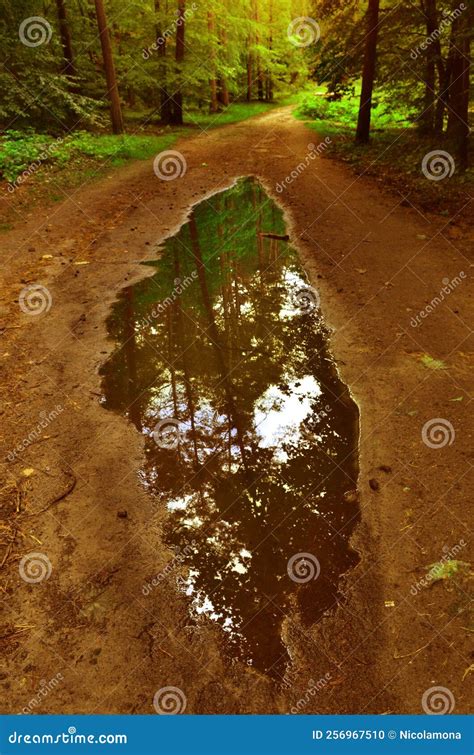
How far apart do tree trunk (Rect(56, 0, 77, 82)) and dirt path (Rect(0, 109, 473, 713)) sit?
705 inches

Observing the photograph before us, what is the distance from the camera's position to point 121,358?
5625mm

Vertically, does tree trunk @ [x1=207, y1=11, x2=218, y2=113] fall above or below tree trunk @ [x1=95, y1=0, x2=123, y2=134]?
above

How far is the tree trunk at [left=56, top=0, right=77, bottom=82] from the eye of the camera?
19.6 m

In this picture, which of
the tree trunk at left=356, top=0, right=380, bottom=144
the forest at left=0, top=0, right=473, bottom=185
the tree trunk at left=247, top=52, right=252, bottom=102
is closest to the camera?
the forest at left=0, top=0, right=473, bottom=185

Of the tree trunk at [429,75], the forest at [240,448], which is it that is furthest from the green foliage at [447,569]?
the tree trunk at [429,75]

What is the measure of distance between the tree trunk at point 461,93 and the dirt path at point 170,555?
5.46m

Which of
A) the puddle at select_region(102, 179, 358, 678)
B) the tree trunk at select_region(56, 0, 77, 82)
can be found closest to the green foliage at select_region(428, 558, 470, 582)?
the puddle at select_region(102, 179, 358, 678)

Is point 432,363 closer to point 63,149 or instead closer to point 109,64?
point 63,149

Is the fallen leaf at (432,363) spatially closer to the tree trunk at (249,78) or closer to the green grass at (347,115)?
the green grass at (347,115)

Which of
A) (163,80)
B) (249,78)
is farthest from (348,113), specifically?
(249,78)

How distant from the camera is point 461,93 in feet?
37.0

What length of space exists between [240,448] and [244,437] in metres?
0.16

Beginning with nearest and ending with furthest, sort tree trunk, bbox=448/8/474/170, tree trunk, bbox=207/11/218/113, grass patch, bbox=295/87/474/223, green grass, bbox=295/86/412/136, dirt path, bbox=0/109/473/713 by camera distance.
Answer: dirt path, bbox=0/109/473/713
grass patch, bbox=295/87/474/223
tree trunk, bbox=448/8/474/170
green grass, bbox=295/86/412/136
tree trunk, bbox=207/11/218/113

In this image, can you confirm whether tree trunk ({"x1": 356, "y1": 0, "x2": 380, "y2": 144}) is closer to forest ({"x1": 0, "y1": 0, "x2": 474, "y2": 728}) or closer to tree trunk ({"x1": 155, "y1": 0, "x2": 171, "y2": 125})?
forest ({"x1": 0, "y1": 0, "x2": 474, "y2": 728})
